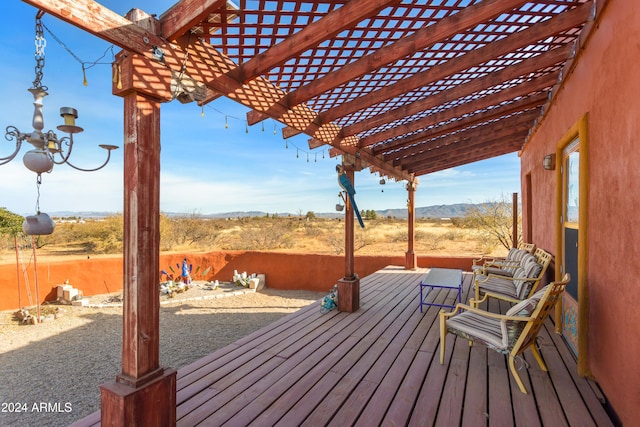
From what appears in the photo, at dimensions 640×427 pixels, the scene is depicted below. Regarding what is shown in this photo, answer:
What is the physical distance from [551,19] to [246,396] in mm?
3898

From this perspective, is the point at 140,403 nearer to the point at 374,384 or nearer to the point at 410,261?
the point at 374,384

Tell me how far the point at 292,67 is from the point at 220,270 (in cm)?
837

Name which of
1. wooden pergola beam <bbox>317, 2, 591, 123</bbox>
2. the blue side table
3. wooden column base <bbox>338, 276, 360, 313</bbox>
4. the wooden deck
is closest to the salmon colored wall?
wooden pergola beam <bbox>317, 2, 591, 123</bbox>

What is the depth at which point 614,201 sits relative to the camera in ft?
6.37

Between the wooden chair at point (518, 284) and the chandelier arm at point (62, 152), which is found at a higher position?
the chandelier arm at point (62, 152)

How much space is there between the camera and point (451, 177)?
1713 inches

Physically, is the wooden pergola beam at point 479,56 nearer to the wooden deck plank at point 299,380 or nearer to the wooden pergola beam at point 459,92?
the wooden pergola beam at point 459,92

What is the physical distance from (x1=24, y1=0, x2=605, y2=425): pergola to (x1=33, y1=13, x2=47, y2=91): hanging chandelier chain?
0.39 m

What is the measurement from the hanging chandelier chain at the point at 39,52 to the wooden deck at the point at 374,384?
2213 mm

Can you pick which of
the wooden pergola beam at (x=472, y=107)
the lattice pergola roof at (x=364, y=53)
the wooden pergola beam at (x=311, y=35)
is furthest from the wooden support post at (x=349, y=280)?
the wooden pergola beam at (x=311, y=35)

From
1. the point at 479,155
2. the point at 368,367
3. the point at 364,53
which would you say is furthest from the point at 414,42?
the point at 479,155

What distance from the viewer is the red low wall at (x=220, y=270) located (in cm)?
719

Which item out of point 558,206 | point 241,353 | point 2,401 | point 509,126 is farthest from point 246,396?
point 509,126

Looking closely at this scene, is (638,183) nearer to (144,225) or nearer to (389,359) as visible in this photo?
(389,359)
